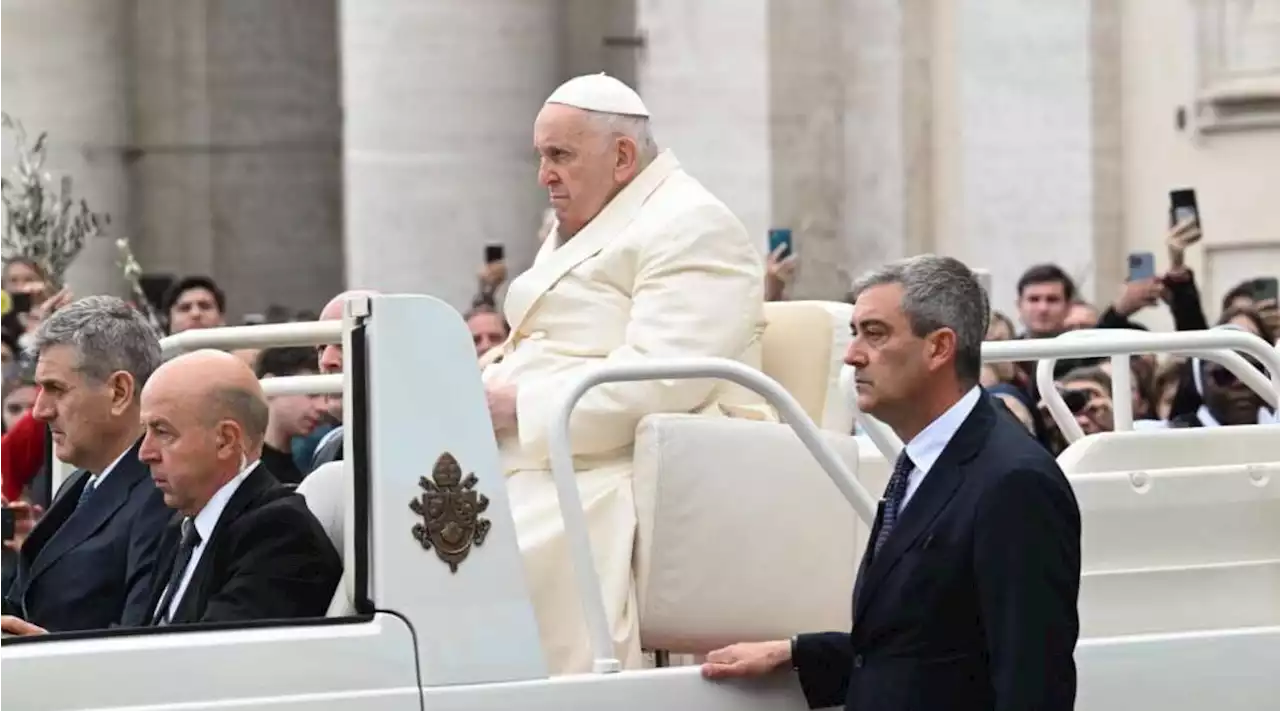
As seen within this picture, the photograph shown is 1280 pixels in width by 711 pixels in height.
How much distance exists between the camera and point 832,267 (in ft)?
51.9

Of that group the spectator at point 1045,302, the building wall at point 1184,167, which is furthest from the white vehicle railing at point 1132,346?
the building wall at point 1184,167

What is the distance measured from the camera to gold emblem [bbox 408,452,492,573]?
5.27 metres

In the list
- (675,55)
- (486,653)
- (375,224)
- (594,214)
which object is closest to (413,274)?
(375,224)

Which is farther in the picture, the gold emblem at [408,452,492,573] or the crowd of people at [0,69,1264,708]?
the gold emblem at [408,452,492,573]

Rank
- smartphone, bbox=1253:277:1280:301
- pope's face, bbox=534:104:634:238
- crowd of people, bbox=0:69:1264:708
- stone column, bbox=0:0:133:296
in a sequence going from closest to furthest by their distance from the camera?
crowd of people, bbox=0:69:1264:708
pope's face, bbox=534:104:634:238
smartphone, bbox=1253:277:1280:301
stone column, bbox=0:0:133:296

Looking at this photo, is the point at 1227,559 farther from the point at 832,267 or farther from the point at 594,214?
the point at 832,267

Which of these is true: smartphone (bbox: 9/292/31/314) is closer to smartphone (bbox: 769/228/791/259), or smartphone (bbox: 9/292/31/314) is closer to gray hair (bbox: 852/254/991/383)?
smartphone (bbox: 769/228/791/259)

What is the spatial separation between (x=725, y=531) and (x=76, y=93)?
43.5ft

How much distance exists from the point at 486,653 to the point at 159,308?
9016 mm

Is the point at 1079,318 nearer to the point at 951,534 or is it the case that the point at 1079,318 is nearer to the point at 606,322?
the point at 606,322

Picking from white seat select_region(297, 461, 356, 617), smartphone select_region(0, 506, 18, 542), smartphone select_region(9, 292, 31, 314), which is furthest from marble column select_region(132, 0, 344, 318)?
smartphone select_region(0, 506, 18, 542)

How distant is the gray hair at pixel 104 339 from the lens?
602cm

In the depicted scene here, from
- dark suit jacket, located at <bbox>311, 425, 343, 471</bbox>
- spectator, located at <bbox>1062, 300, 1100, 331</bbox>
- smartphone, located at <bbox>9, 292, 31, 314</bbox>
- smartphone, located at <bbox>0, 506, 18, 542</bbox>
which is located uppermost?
smartphone, located at <bbox>9, 292, 31, 314</bbox>

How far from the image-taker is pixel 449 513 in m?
5.30
